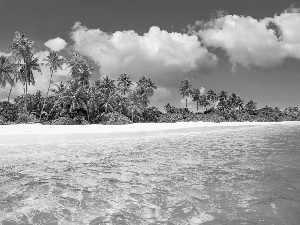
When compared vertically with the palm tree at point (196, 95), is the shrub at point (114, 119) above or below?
below

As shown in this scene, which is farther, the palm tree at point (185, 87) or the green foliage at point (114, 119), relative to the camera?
the palm tree at point (185, 87)

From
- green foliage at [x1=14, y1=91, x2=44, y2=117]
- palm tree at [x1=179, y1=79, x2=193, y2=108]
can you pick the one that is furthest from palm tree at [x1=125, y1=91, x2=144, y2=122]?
palm tree at [x1=179, y1=79, x2=193, y2=108]

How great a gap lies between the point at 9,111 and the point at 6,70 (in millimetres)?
8834

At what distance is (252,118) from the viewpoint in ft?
363

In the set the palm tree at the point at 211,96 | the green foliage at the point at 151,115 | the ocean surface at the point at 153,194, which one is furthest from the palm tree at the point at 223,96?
the ocean surface at the point at 153,194

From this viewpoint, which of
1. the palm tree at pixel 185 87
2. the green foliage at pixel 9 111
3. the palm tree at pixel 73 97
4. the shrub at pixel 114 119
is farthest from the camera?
the palm tree at pixel 185 87

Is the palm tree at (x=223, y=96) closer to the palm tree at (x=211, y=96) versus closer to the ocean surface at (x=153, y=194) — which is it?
the palm tree at (x=211, y=96)

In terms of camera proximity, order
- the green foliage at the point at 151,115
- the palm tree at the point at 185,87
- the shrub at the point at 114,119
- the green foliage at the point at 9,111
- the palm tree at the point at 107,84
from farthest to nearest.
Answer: the palm tree at the point at 185,87 < the green foliage at the point at 151,115 < the palm tree at the point at 107,84 < the green foliage at the point at 9,111 < the shrub at the point at 114,119

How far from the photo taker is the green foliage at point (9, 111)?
53.1 m

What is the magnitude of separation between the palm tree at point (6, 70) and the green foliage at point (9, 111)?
384 cm

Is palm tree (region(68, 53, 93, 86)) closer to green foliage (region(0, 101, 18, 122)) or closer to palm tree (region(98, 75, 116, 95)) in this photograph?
palm tree (region(98, 75, 116, 95))

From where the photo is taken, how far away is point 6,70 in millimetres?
57406

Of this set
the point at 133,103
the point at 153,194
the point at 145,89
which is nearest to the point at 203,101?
the point at 145,89

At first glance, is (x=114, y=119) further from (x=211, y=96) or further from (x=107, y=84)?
(x=211, y=96)
